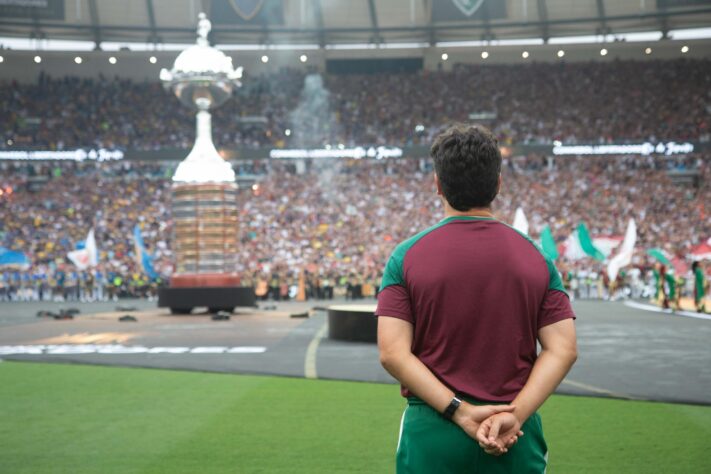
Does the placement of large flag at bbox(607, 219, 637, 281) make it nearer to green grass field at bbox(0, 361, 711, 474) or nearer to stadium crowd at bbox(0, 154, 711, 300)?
stadium crowd at bbox(0, 154, 711, 300)

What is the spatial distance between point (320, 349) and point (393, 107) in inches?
1475

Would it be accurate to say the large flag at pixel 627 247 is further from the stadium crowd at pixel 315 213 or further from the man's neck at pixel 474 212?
the man's neck at pixel 474 212

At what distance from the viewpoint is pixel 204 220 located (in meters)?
21.5

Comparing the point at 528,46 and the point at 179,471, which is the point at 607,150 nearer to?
the point at 528,46

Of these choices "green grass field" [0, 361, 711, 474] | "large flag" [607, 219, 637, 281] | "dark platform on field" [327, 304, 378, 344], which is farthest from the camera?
"large flag" [607, 219, 637, 281]

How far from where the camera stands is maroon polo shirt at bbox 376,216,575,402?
2.54 meters

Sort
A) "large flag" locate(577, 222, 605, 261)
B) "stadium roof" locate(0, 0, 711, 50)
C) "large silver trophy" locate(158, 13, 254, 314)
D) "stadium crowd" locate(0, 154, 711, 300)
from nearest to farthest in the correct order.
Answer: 1. "large silver trophy" locate(158, 13, 254, 314)
2. "large flag" locate(577, 222, 605, 261)
3. "stadium crowd" locate(0, 154, 711, 300)
4. "stadium roof" locate(0, 0, 711, 50)

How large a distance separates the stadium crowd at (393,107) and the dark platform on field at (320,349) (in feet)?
90.3

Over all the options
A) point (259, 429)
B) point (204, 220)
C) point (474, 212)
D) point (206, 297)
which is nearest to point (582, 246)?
point (204, 220)

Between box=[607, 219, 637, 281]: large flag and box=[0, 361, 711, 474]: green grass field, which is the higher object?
box=[607, 219, 637, 281]: large flag

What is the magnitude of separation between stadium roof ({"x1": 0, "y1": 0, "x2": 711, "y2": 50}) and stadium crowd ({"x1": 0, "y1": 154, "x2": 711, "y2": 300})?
8117mm

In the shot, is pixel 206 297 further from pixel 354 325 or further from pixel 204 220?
pixel 354 325

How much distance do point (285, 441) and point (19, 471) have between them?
1859mm

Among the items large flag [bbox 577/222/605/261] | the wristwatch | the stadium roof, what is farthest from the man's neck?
the stadium roof
